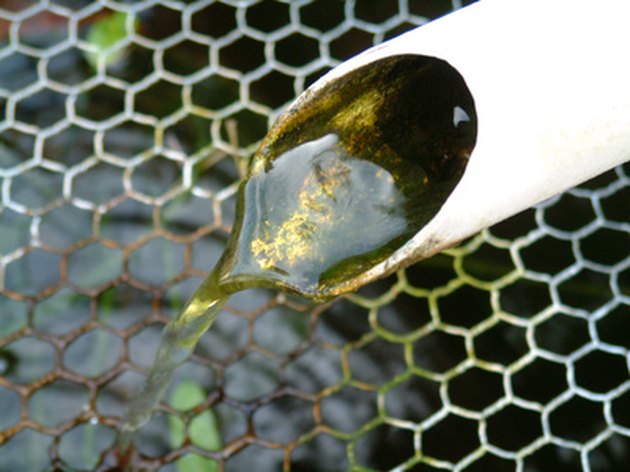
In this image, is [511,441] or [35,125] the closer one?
[511,441]

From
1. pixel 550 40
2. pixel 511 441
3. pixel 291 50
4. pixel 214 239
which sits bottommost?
pixel 511 441

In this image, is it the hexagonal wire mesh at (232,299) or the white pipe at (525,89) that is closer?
the white pipe at (525,89)

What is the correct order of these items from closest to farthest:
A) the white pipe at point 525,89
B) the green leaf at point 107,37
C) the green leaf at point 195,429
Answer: the white pipe at point 525,89 < the green leaf at point 195,429 < the green leaf at point 107,37

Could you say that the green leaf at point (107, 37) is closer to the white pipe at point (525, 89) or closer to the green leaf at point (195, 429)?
the green leaf at point (195, 429)

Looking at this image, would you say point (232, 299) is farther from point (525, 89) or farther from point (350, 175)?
point (525, 89)

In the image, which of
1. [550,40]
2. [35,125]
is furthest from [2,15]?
[550,40]

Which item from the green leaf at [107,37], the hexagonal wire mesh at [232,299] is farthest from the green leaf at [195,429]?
the green leaf at [107,37]

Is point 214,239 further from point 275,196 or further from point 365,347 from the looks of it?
point 275,196
